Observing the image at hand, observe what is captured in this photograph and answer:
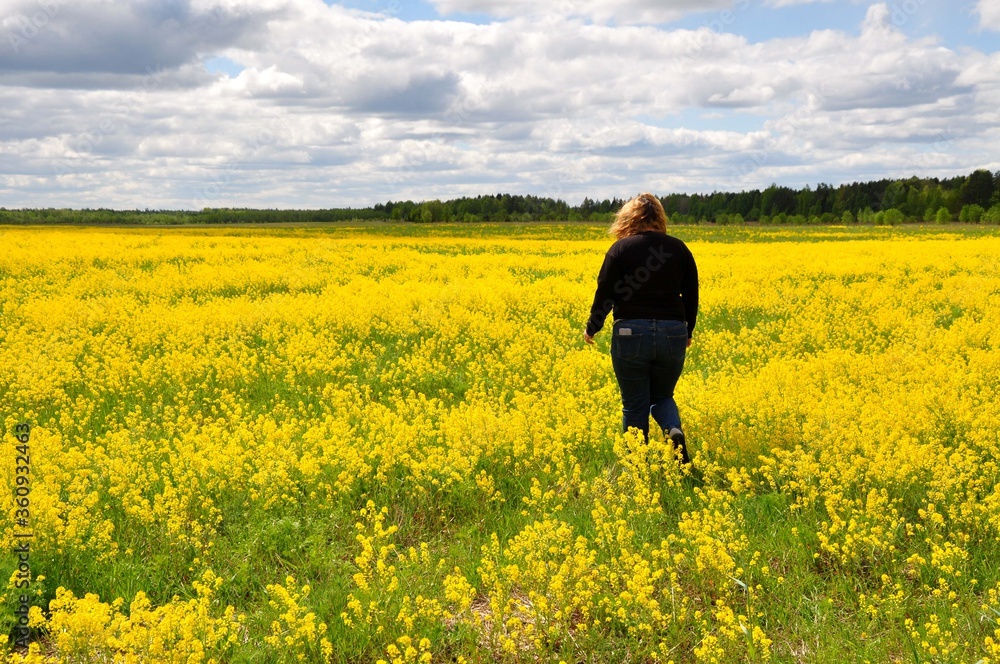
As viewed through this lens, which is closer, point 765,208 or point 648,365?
point 648,365

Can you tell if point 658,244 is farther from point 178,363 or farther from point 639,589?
point 178,363

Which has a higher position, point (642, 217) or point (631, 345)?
point (642, 217)

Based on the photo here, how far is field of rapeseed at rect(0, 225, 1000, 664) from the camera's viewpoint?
11.9ft

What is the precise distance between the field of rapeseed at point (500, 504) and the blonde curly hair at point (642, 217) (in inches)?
67.6

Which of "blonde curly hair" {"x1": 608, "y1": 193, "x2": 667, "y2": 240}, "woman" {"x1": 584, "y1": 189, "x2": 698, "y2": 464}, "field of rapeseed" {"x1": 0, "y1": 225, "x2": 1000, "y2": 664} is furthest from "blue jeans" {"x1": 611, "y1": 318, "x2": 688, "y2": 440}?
"blonde curly hair" {"x1": 608, "y1": 193, "x2": 667, "y2": 240}

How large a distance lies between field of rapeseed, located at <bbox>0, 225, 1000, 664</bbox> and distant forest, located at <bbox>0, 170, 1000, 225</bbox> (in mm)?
72153

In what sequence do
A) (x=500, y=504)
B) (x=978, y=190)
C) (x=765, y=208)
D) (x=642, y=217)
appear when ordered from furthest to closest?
1. (x=765, y=208)
2. (x=978, y=190)
3. (x=642, y=217)
4. (x=500, y=504)

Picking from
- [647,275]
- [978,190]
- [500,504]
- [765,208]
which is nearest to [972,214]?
[978,190]

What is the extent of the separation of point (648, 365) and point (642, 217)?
3.85ft

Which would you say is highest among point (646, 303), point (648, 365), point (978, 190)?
point (978, 190)

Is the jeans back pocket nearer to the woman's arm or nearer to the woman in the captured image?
the woman

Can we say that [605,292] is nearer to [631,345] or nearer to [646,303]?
[646,303]

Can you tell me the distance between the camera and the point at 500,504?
5.38 meters

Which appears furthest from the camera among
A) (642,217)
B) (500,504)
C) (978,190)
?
(978,190)
